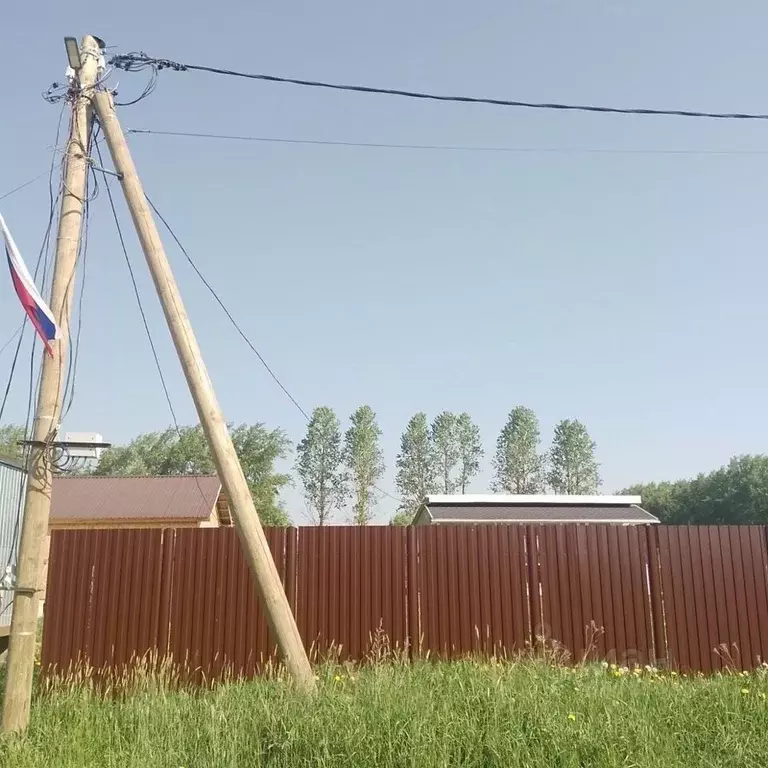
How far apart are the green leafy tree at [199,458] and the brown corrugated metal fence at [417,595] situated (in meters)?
33.8

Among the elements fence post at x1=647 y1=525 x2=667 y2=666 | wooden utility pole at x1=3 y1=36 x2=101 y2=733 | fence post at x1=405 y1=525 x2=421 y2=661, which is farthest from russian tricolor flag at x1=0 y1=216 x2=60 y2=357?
fence post at x1=647 y1=525 x2=667 y2=666

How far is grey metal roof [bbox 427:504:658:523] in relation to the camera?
836 inches

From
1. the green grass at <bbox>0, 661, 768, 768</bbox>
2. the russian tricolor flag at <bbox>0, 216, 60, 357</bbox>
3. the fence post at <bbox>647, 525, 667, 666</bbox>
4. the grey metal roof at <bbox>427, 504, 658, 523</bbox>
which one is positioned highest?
the russian tricolor flag at <bbox>0, 216, 60, 357</bbox>

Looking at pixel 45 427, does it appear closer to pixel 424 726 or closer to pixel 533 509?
pixel 424 726

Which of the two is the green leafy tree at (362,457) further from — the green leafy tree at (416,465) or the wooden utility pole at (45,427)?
the wooden utility pole at (45,427)

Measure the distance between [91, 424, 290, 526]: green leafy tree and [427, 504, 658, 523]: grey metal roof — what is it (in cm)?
2111

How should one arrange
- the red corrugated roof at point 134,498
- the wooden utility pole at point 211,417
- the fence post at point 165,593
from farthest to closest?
the red corrugated roof at point 134,498 < the fence post at point 165,593 < the wooden utility pole at point 211,417

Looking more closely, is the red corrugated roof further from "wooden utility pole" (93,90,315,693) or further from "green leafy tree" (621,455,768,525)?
"green leafy tree" (621,455,768,525)

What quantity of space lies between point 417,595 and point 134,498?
19.8 metres

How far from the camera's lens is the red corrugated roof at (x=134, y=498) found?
2427 cm

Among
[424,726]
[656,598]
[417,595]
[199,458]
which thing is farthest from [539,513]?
[199,458]

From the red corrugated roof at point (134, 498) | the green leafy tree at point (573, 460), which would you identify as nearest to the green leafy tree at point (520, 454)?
the green leafy tree at point (573, 460)

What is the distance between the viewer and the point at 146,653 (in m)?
7.65

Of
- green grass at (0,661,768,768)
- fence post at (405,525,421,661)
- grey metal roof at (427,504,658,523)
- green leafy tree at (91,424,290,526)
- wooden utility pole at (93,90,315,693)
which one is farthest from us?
green leafy tree at (91,424,290,526)
